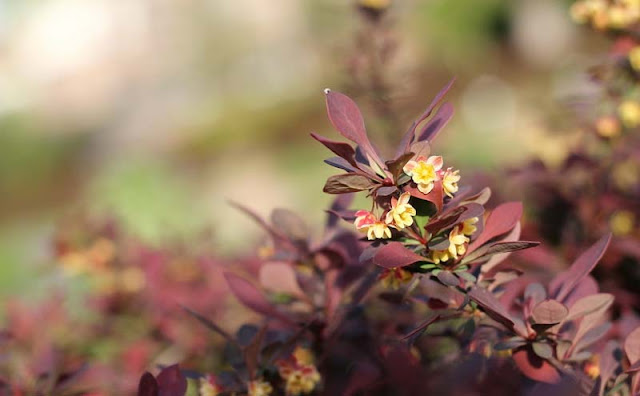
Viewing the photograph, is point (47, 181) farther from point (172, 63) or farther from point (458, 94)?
point (458, 94)

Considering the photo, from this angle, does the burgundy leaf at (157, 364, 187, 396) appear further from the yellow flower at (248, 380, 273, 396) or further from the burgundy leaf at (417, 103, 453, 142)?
the burgundy leaf at (417, 103, 453, 142)

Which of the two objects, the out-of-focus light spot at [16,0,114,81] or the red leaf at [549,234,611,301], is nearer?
the red leaf at [549,234,611,301]

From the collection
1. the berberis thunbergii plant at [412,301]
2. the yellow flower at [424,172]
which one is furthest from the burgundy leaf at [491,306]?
the yellow flower at [424,172]

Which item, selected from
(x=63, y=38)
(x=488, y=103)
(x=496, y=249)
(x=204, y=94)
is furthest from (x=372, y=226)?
(x=63, y=38)

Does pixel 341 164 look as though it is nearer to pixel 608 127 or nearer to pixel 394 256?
pixel 394 256

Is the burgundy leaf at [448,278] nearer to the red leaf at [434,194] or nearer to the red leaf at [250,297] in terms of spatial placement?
the red leaf at [434,194]

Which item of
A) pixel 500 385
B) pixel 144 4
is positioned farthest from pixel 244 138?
pixel 500 385

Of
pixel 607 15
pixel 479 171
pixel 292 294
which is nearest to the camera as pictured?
pixel 292 294

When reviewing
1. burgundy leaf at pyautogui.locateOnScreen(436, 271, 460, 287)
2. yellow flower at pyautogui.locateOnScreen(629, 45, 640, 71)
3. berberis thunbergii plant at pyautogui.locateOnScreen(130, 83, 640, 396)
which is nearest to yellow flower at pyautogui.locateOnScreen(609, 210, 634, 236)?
yellow flower at pyautogui.locateOnScreen(629, 45, 640, 71)
